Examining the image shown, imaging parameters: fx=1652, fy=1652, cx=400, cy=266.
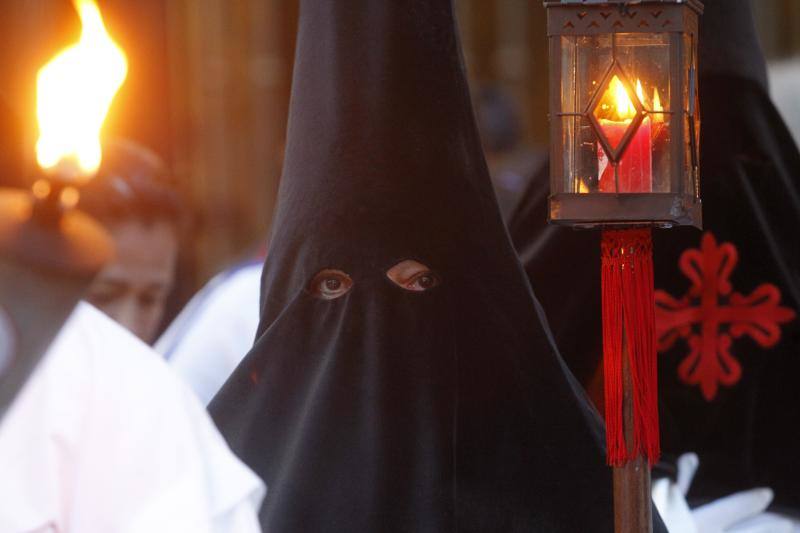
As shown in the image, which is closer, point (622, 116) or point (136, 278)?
point (622, 116)

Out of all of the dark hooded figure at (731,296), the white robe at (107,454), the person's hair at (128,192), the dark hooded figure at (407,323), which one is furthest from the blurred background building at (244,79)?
the white robe at (107,454)

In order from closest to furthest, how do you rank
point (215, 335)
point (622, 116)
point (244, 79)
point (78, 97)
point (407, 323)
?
1. point (78, 97)
2. point (622, 116)
3. point (407, 323)
4. point (215, 335)
5. point (244, 79)

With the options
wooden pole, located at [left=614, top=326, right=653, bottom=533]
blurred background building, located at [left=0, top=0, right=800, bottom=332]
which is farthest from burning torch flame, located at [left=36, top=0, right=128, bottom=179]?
blurred background building, located at [left=0, top=0, right=800, bottom=332]

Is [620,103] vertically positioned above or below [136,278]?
above

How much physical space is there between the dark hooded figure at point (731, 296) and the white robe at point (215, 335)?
670 mm

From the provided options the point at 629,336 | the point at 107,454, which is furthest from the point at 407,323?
the point at 107,454

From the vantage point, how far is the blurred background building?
32.1 ft

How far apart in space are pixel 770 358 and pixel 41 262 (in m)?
2.07

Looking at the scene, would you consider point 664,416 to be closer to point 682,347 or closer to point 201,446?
point 682,347

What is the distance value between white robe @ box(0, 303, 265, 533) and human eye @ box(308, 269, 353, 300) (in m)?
0.56

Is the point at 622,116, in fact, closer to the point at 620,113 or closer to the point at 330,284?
the point at 620,113

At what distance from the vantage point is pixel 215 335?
3.77 m

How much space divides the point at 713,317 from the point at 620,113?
4.02 ft

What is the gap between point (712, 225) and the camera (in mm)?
3660
